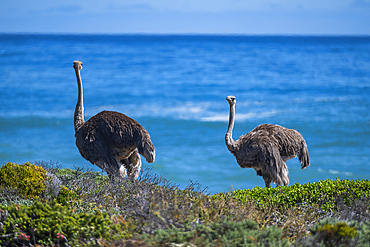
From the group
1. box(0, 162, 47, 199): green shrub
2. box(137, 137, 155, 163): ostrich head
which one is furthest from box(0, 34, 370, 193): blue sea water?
box(0, 162, 47, 199): green shrub

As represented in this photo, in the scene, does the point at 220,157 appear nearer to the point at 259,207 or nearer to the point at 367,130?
the point at 367,130

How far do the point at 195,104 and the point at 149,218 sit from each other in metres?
26.0

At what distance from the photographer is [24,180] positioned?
6051 millimetres

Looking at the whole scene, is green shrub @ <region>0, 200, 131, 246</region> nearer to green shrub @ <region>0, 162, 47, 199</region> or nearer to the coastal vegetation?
the coastal vegetation

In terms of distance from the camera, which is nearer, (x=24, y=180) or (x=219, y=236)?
(x=219, y=236)

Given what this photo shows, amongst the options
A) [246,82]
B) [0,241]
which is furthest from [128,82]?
[0,241]

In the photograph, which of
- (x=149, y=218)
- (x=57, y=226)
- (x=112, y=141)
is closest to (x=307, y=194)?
(x=149, y=218)

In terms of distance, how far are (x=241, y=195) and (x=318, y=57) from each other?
54.0 metres

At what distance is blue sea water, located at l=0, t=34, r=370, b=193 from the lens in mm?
19047

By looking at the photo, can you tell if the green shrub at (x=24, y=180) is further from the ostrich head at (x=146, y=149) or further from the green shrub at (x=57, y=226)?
the ostrich head at (x=146, y=149)

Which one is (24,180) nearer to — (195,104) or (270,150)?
(270,150)

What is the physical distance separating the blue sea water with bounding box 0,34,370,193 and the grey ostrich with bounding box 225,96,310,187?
1011 millimetres

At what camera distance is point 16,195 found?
19.8 ft

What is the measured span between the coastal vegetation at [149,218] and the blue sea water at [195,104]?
4.85 feet
